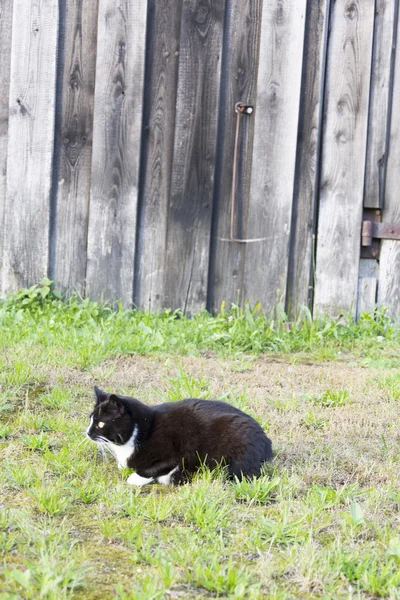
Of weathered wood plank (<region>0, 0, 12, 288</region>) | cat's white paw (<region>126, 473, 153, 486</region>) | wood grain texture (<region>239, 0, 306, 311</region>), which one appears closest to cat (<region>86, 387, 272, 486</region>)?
cat's white paw (<region>126, 473, 153, 486</region>)

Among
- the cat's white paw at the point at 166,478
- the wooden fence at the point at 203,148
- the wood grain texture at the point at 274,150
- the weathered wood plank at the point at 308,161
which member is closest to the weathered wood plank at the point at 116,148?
the wooden fence at the point at 203,148

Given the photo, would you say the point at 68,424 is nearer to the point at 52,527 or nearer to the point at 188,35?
the point at 52,527

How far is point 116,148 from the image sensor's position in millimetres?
5906

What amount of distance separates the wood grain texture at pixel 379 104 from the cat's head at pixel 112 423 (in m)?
3.29

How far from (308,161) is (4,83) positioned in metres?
2.55

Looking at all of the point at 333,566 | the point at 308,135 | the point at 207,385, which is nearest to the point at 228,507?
the point at 333,566

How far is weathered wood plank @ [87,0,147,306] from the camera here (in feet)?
19.0

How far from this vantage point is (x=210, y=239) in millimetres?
5930

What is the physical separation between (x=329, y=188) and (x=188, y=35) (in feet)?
5.30

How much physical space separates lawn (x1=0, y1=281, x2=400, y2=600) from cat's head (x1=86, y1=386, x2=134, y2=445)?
138 millimetres

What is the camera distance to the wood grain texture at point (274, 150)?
571cm

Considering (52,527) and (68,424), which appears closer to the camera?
(52,527)

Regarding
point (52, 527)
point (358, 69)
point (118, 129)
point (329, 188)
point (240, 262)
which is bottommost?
point (52, 527)

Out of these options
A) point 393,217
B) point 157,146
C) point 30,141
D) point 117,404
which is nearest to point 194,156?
point 157,146
